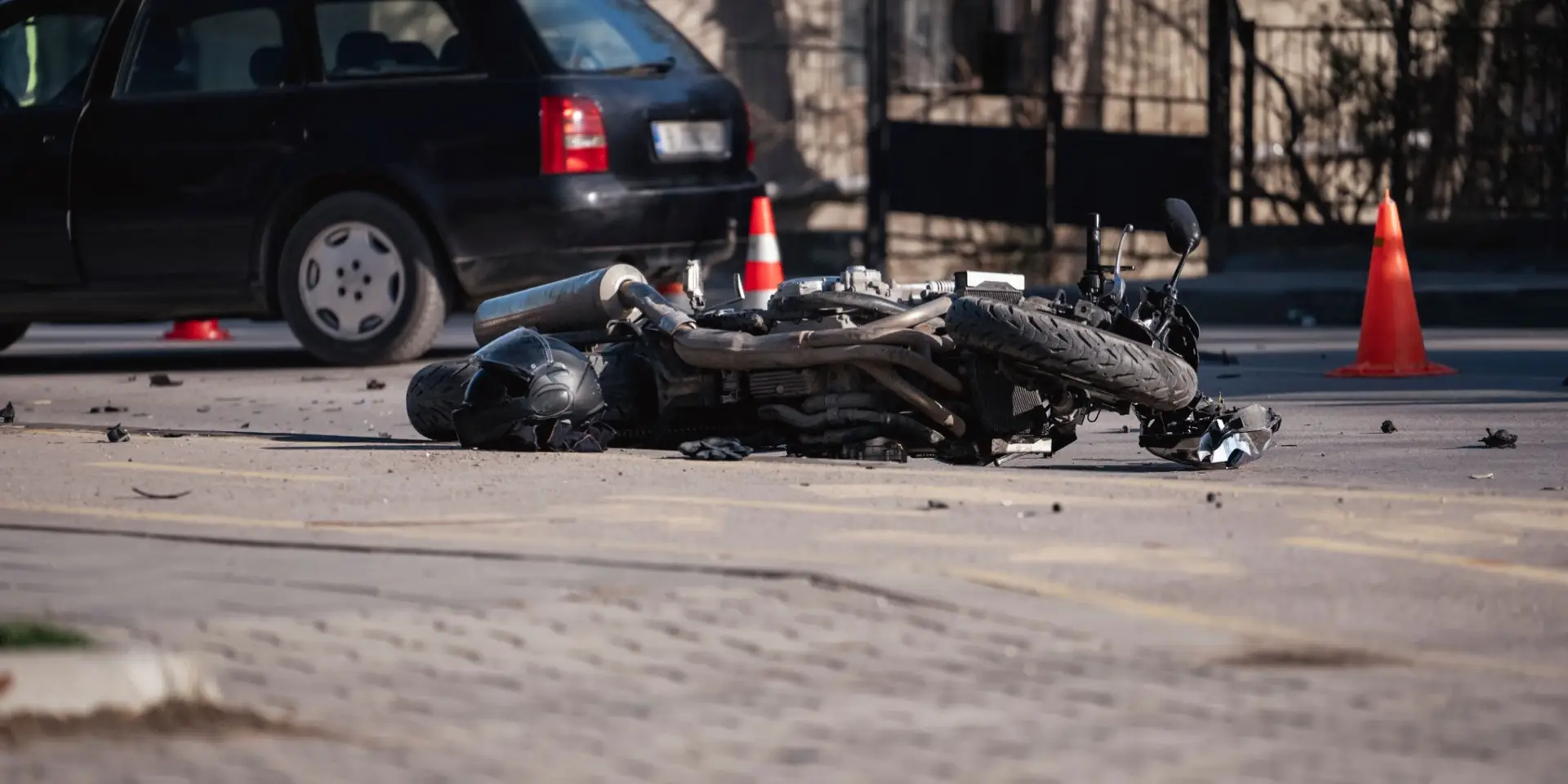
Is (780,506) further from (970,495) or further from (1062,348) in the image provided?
(1062,348)

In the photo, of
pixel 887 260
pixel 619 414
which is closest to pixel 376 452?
pixel 619 414

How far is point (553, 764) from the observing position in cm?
382

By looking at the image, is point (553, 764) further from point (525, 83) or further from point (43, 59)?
point (43, 59)

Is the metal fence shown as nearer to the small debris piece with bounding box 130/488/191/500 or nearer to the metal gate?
the metal gate

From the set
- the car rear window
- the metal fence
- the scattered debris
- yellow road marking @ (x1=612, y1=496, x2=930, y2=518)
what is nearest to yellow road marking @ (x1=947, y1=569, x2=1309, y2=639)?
yellow road marking @ (x1=612, y1=496, x2=930, y2=518)

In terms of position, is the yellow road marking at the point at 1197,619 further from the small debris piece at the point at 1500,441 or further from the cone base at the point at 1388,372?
the cone base at the point at 1388,372

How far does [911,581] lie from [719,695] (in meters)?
0.93

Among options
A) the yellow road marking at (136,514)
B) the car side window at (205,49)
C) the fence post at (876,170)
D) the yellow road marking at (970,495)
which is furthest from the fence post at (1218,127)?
the yellow road marking at (136,514)

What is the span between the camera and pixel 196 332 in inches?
598

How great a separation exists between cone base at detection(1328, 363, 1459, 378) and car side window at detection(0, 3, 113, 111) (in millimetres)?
5877

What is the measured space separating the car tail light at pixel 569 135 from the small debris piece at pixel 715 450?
4400 mm

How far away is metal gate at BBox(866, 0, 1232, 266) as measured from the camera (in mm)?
18281

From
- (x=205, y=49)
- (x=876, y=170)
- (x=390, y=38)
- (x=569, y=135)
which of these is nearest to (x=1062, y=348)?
(x=569, y=135)

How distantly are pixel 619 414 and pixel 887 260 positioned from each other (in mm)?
11577
